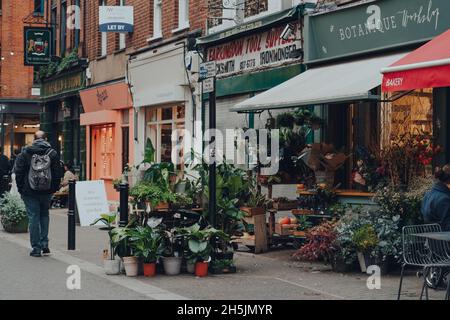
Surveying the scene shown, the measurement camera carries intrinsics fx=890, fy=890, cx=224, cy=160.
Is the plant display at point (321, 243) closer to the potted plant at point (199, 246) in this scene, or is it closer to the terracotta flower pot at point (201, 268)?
the potted plant at point (199, 246)

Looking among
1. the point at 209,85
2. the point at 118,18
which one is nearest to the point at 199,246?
the point at 209,85

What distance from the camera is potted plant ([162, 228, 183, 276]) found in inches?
452

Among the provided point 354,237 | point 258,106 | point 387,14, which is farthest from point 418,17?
point 354,237

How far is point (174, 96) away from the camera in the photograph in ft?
71.8

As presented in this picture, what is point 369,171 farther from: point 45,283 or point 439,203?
point 45,283

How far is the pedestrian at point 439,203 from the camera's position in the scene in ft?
34.5

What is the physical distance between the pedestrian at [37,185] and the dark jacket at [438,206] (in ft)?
19.0

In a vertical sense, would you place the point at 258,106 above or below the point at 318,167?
above

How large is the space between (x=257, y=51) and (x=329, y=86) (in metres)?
5.15

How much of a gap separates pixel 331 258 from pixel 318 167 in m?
2.33

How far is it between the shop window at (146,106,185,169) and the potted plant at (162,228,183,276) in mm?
10681

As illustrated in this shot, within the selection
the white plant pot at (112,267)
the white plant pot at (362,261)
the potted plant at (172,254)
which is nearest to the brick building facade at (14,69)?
the white plant pot at (112,267)
